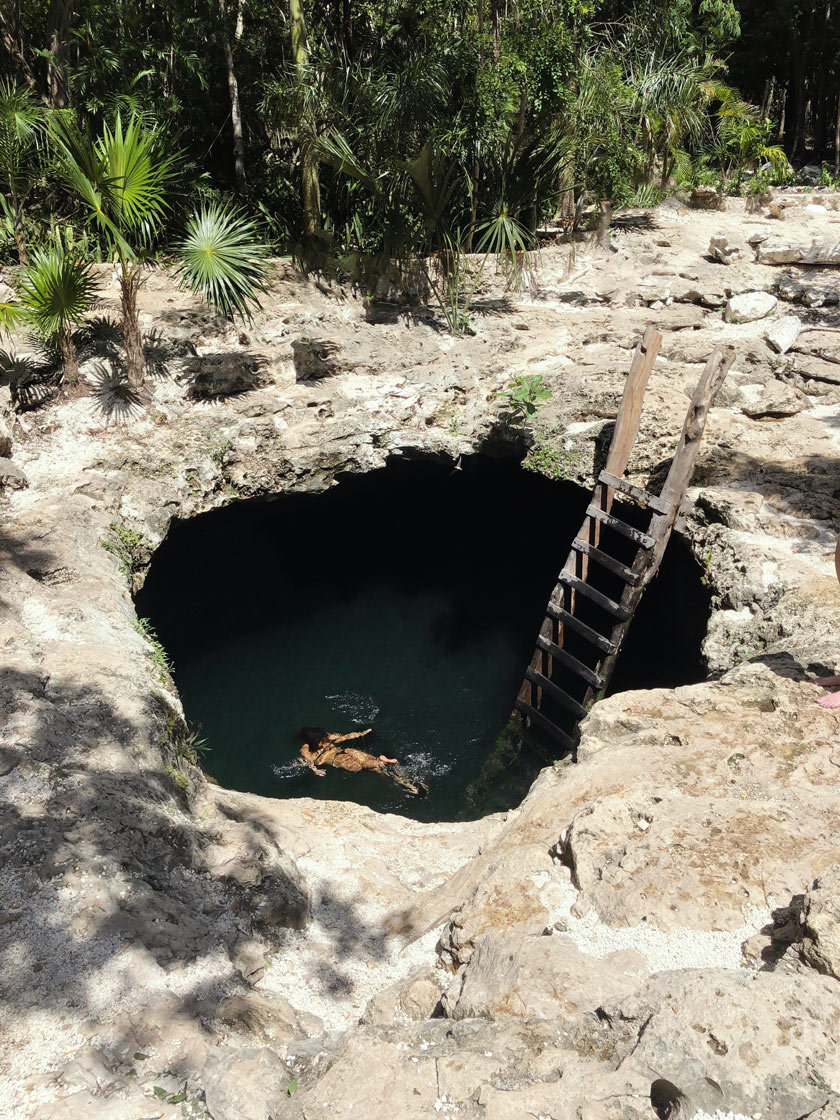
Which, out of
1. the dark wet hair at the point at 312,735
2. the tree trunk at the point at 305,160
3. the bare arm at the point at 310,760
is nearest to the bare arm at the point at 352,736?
the dark wet hair at the point at 312,735

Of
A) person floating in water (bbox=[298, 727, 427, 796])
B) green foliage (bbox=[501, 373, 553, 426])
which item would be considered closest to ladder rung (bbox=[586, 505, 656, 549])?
green foliage (bbox=[501, 373, 553, 426])

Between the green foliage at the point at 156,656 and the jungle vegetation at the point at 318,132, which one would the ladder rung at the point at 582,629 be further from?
the jungle vegetation at the point at 318,132

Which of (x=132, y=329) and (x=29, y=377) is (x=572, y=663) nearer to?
(x=132, y=329)

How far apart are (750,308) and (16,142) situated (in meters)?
8.30

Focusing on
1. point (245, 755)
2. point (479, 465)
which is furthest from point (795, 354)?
point (245, 755)

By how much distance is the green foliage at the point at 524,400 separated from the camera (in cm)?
870

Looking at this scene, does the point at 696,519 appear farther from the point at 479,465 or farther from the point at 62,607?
the point at 62,607

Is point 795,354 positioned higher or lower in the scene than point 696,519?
higher

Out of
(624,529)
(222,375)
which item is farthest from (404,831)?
(222,375)

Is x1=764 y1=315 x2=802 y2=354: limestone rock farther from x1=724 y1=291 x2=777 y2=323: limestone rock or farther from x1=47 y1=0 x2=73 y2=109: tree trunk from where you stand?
x1=47 y1=0 x2=73 y2=109: tree trunk

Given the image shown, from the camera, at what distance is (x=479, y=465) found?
10305 millimetres

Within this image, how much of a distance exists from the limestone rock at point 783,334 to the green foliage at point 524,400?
2.70m

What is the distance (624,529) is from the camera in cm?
776

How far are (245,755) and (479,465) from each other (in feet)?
14.0
